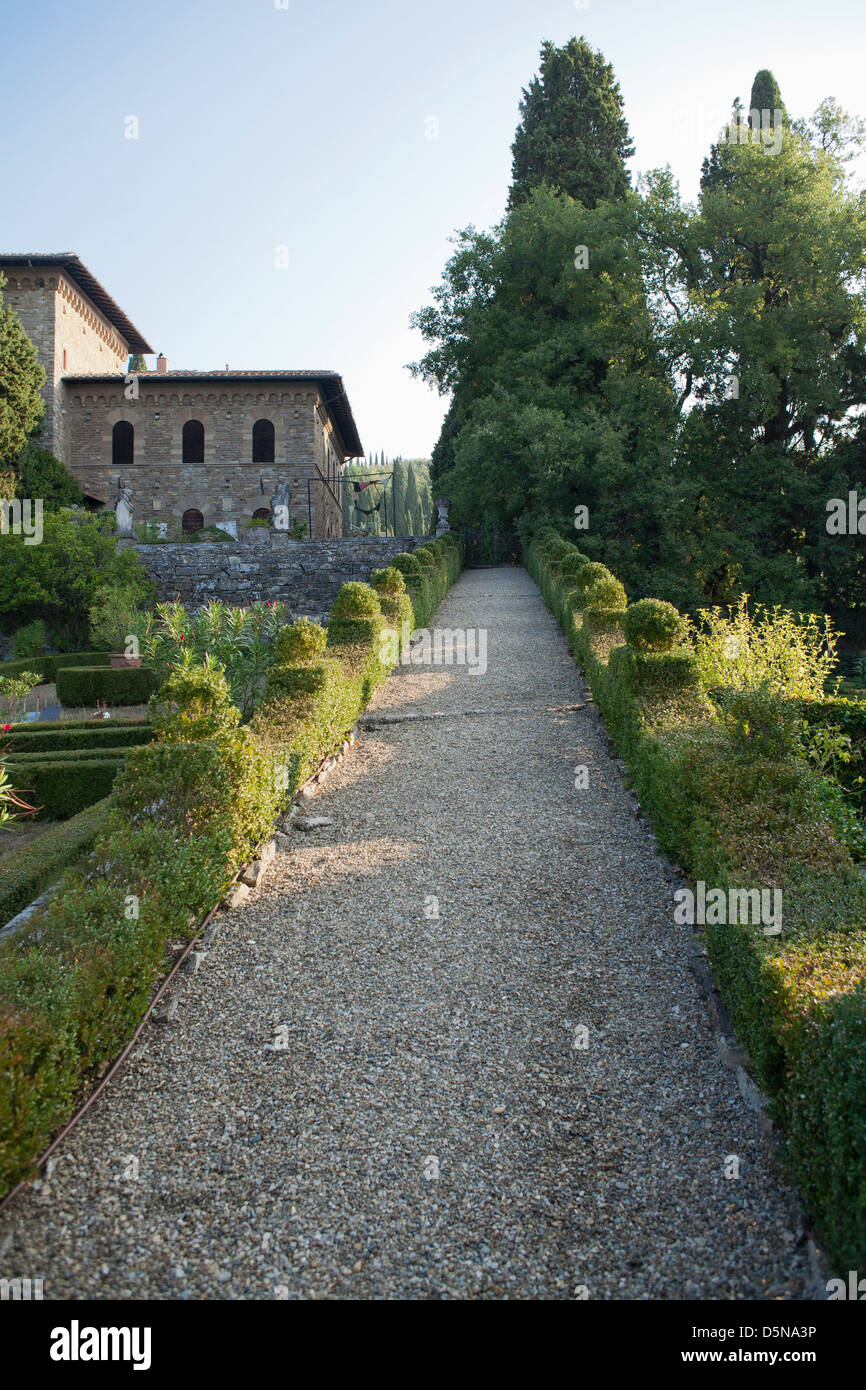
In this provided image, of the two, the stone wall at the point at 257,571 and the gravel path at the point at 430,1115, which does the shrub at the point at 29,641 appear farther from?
the gravel path at the point at 430,1115

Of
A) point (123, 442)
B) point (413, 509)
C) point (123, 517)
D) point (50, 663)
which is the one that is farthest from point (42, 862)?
point (413, 509)

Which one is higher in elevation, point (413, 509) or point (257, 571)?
point (413, 509)

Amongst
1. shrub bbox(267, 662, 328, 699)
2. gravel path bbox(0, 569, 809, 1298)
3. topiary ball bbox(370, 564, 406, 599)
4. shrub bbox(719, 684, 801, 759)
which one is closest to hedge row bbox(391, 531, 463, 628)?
topiary ball bbox(370, 564, 406, 599)

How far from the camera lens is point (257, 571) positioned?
2264 centimetres

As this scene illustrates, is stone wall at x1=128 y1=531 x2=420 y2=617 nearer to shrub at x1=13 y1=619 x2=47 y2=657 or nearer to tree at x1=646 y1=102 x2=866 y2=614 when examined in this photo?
shrub at x1=13 y1=619 x2=47 y2=657

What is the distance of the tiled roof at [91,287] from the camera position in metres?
26.7

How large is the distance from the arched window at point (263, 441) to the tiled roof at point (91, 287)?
285 inches

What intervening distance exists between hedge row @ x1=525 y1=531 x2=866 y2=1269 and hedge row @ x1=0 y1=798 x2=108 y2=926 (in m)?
4.13

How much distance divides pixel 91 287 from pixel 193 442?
21.5 feet

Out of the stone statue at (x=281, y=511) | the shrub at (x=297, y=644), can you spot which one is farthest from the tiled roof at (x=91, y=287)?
the shrub at (x=297, y=644)

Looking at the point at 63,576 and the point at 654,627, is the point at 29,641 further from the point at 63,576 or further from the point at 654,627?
the point at 654,627

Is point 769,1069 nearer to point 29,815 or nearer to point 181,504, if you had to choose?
point 29,815
